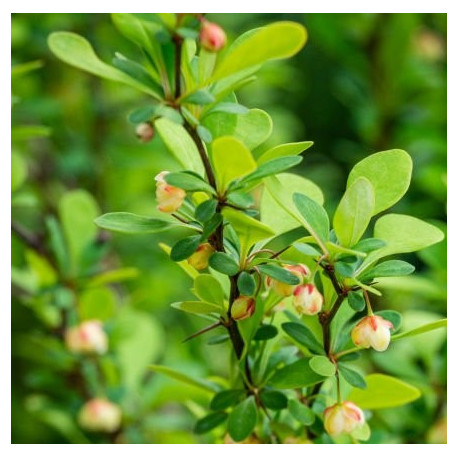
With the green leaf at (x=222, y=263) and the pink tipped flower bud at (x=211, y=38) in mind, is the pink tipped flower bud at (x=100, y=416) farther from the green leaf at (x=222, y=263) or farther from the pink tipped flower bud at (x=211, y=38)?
the pink tipped flower bud at (x=211, y=38)

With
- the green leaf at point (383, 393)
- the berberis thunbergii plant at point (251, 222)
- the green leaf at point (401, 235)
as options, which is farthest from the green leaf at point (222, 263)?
the green leaf at point (383, 393)

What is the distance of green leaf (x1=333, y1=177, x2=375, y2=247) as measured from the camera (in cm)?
59

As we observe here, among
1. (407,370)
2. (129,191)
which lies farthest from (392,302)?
(129,191)

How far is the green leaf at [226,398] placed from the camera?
2.30 feet

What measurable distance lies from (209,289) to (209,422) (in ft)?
0.53

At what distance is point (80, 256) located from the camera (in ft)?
3.60

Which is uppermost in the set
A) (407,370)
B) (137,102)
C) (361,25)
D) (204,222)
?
(361,25)

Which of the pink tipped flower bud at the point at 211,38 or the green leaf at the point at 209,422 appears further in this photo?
the green leaf at the point at 209,422

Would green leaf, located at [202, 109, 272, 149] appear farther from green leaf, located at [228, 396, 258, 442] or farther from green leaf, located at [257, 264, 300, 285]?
green leaf, located at [228, 396, 258, 442]

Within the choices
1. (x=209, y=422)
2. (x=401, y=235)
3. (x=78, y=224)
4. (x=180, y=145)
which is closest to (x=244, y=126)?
(x=180, y=145)

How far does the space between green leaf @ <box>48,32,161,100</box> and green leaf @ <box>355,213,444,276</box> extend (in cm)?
21

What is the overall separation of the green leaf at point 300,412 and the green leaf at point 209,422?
0.09 meters
